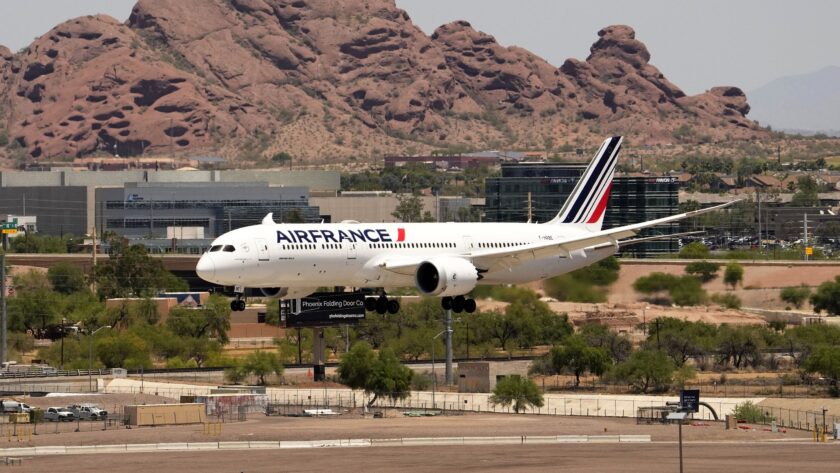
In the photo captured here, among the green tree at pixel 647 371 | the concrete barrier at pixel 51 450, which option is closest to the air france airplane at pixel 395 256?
the concrete barrier at pixel 51 450

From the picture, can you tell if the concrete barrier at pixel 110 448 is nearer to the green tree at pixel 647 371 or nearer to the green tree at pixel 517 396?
the green tree at pixel 517 396

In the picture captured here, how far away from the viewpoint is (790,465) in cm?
10938

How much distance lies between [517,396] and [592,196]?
26141 mm

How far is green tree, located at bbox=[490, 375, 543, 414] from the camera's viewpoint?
143250mm

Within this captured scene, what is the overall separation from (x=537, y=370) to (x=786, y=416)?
34.3 meters

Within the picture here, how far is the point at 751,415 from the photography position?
136 metres

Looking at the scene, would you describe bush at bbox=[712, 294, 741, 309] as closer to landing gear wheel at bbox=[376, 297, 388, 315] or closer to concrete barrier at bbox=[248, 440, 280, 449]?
concrete barrier at bbox=[248, 440, 280, 449]

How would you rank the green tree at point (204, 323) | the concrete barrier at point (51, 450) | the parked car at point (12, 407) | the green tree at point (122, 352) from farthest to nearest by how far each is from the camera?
the green tree at point (204, 323) → the green tree at point (122, 352) → the parked car at point (12, 407) → the concrete barrier at point (51, 450)

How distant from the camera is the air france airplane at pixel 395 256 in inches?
3950

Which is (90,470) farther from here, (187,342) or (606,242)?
(187,342)

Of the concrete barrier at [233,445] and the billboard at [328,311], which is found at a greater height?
the billboard at [328,311]

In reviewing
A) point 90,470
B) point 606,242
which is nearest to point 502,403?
point 606,242

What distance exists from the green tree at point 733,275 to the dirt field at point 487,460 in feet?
205

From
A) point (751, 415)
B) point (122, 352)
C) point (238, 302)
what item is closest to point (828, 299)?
point (751, 415)
